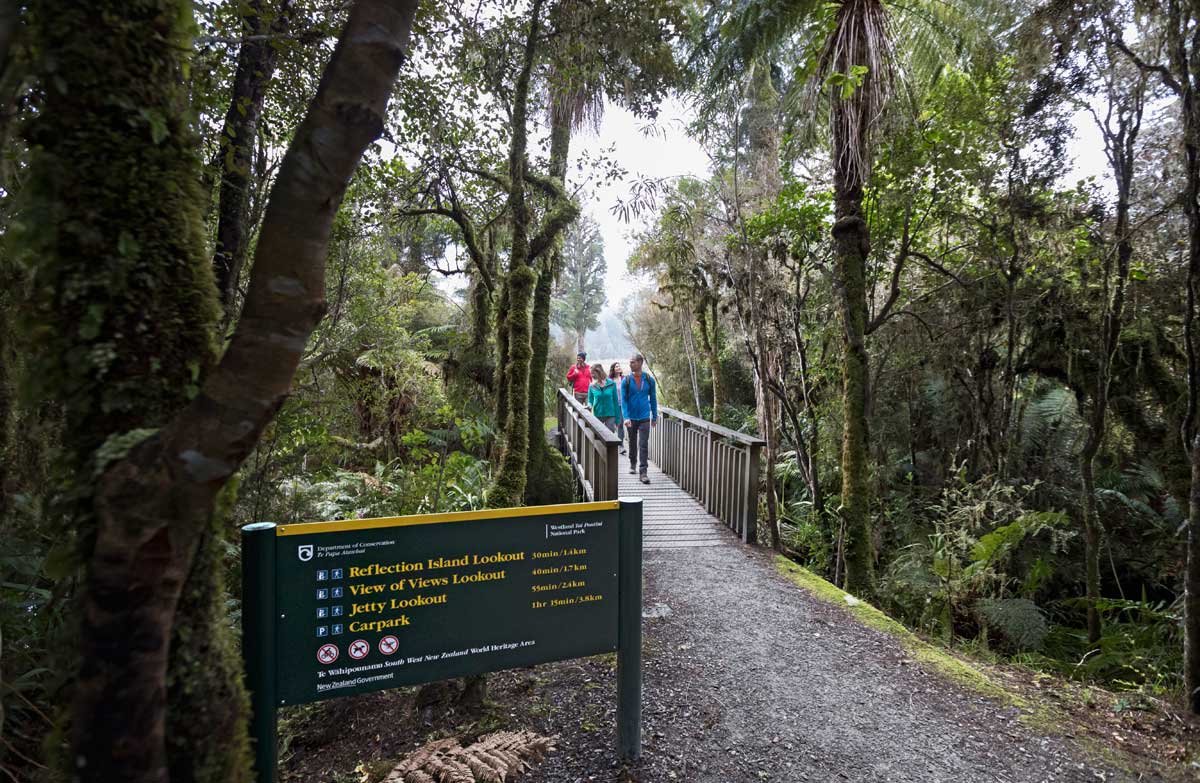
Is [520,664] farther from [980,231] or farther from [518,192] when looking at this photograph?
[980,231]

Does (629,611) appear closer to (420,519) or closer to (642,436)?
(420,519)

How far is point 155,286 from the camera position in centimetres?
123

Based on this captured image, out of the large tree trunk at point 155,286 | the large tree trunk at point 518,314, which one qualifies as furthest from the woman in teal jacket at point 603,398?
the large tree trunk at point 155,286

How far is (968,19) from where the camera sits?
241 inches

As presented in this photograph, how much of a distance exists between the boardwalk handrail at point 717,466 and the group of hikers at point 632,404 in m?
0.51

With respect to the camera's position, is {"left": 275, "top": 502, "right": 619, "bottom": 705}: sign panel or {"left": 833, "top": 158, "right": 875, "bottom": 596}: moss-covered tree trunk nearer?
{"left": 275, "top": 502, "right": 619, "bottom": 705}: sign panel

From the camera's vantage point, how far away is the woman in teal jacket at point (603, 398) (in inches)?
355

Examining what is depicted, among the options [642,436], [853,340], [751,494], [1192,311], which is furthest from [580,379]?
[1192,311]

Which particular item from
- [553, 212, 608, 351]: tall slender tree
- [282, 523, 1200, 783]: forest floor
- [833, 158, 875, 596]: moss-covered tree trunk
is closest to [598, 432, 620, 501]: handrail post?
[282, 523, 1200, 783]: forest floor

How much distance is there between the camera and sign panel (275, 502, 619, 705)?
2.00 meters

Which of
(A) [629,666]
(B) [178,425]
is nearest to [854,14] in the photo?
(A) [629,666]

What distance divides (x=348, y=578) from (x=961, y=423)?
366 inches

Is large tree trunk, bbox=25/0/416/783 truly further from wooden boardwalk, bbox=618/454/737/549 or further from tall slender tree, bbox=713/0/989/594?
tall slender tree, bbox=713/0/989/594

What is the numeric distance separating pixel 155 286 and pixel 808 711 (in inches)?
141
